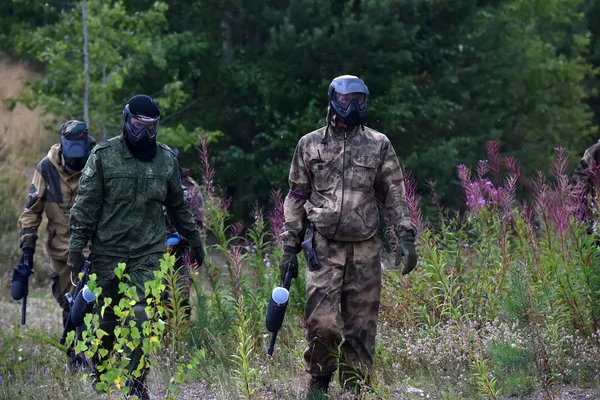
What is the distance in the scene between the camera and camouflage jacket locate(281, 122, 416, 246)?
6.54 m

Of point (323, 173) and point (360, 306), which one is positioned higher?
point (323, 173)

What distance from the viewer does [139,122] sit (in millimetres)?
6898

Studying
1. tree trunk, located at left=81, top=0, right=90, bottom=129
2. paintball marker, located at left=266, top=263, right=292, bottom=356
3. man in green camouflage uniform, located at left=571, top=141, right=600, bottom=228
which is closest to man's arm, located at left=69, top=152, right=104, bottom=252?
paintball marker, located at left=266, top=263, right=292, bottom=356

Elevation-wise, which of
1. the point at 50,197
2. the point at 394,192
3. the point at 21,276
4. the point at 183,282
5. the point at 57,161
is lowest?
the point at 183,282

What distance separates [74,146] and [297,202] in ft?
8.32

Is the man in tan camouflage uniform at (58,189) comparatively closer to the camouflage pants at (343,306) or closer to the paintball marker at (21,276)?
the paintball marker at (21,276)

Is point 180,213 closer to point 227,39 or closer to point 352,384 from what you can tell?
point 352,384

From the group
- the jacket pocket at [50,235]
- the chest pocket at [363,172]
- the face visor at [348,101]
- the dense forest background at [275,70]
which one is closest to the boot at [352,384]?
the chest pocket at [363,172]

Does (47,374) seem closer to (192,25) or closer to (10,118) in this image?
(192,25)

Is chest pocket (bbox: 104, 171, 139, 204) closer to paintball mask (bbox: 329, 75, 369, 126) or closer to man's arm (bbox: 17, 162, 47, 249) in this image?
paintball mask (bbox: 329, 75, 369, 126)

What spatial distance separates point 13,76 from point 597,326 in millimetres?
26115

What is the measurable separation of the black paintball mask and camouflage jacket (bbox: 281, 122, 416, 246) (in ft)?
3.33

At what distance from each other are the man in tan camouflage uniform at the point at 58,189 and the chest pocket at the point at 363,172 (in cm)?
284

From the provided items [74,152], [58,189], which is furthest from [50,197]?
[74,152]
